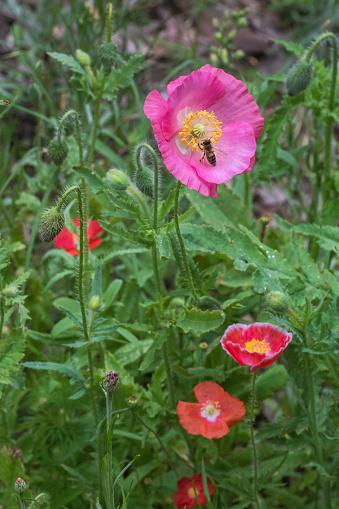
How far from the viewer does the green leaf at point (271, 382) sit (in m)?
2.00

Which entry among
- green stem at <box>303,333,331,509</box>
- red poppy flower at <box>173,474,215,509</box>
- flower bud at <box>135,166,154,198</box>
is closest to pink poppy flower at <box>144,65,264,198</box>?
flower bud at <box>135,166,154,198</box>

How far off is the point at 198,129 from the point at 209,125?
7cm

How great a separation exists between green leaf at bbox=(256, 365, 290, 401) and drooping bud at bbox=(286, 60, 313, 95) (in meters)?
1.06

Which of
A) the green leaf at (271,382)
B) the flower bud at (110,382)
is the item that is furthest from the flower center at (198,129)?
the green leaf at (271,382)

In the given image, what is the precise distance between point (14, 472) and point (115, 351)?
21.9 inches

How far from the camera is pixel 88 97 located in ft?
7.72

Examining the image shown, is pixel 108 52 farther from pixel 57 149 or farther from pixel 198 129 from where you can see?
pixel 198 129

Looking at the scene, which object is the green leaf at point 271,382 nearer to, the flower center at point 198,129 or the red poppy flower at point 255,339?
the red poppy flower at point 255,339

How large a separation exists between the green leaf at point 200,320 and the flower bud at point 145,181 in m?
0.39

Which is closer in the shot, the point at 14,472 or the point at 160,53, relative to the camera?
the point at 14,472

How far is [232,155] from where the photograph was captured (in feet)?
5.63

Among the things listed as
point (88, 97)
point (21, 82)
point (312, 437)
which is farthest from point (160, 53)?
point (312, 437)

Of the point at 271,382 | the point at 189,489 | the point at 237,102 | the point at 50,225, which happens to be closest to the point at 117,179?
the point at 50,225

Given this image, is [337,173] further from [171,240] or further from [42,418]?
[42,418]
